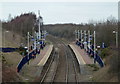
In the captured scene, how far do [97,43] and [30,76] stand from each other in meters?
26.1

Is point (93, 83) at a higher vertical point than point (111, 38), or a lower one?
lower

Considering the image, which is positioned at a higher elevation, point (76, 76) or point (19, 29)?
point (19, 29)

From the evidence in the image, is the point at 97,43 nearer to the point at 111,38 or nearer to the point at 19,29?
the point at 111,38

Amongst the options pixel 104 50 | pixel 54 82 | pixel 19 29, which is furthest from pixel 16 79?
pixel 19 29

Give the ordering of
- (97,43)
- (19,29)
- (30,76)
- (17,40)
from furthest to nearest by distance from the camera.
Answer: (19,29) → (17,40) → (97,43) → (30,76)

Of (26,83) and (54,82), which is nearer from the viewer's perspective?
(26,83)

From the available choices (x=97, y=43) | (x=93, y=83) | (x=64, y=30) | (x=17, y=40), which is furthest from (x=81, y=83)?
(x=64, y=30)

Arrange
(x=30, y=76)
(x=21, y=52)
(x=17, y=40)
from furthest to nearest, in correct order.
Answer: (x=17, y=40), (x=21, y=52), (x=30, y=76)

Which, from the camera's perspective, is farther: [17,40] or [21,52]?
[17,40]

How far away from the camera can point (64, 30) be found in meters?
128

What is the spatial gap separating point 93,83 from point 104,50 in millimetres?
17210

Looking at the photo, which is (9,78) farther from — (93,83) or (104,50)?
(104,50)

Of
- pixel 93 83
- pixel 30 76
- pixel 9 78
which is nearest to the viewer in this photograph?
pixel 9 78

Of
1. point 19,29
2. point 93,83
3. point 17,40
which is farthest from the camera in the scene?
point 19,29
